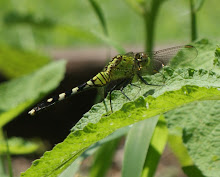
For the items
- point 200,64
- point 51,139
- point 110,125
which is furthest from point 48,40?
point 110,125

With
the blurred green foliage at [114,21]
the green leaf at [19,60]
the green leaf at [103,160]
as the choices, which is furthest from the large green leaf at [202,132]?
the blurred green foliage at [114,21]

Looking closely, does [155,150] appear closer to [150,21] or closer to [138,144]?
[138,144]

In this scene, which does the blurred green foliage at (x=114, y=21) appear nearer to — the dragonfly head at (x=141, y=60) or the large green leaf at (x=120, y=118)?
the dragonfly head at (x=141, y=60)

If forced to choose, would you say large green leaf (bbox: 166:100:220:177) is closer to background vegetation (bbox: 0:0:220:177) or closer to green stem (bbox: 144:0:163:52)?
background vegetation (bbox: 0:0:220:177)

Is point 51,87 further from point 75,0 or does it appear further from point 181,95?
point 75,0

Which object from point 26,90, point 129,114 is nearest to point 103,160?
point 26,90

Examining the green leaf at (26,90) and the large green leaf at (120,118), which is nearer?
the large green leaf at (120,118)
